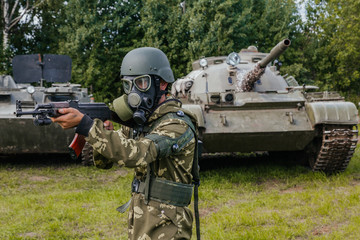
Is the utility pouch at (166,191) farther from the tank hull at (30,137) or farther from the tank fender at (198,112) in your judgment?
the tank hull at (30,137)

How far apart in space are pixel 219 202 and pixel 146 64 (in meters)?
3.87

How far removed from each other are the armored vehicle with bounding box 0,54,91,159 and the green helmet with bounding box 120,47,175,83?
19.0 feet

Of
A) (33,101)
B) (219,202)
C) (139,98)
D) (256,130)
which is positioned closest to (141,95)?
(139,98)

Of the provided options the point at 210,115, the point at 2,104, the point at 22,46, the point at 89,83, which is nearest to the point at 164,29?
the point at 89,83

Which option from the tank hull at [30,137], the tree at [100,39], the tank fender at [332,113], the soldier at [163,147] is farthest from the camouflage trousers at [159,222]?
the tree at [100,39]

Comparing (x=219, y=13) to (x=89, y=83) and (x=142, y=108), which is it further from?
(x=142, y=108)

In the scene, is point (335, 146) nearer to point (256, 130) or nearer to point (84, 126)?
point (256, 130)

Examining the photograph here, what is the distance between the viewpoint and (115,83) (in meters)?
20.4

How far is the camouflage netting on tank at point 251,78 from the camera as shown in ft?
24.4

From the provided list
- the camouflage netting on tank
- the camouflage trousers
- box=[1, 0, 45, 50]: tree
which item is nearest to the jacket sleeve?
the camouflage trousers

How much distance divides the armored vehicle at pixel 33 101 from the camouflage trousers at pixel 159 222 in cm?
590

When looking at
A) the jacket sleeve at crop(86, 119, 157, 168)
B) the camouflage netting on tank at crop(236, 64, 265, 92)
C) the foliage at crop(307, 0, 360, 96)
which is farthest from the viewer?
the foliage at crop(307, 0, 360, 96)

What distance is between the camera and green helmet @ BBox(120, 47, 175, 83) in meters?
2.48

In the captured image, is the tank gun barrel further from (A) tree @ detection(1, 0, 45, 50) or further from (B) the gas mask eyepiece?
(A) tree @ detection(1, 0, 45, 50)
